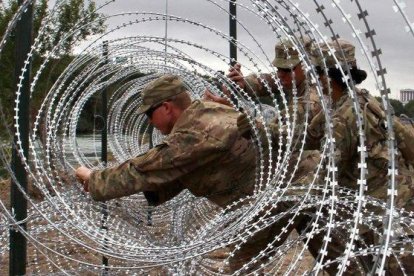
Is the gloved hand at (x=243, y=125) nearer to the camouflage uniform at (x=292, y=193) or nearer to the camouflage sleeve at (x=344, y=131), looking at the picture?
the camouflage uniform at (x=292, y=193)

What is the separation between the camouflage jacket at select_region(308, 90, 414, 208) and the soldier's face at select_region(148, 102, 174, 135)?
0.93 metres

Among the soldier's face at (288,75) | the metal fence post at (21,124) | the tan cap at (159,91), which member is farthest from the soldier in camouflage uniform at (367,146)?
the metal fence post at (21,124)

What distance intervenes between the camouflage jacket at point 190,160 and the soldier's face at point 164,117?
4.3 inches

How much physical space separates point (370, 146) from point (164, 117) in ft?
3.89

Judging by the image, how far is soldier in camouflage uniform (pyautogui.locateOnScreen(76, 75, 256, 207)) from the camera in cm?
392

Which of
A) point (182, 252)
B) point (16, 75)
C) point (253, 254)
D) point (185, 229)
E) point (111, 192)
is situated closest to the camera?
point (182, 252)

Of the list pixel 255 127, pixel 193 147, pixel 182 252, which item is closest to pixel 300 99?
pixel 255 127

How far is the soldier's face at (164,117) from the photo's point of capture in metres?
4.14

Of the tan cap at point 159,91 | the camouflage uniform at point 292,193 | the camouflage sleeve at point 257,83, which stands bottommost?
the camouflage uniform at point 292,193

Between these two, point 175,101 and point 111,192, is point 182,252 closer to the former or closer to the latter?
point 111,192

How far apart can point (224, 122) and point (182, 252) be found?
777mm

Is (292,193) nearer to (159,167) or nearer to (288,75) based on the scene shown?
(288,75)

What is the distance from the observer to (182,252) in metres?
3.74

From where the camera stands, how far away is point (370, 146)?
4098 mm
